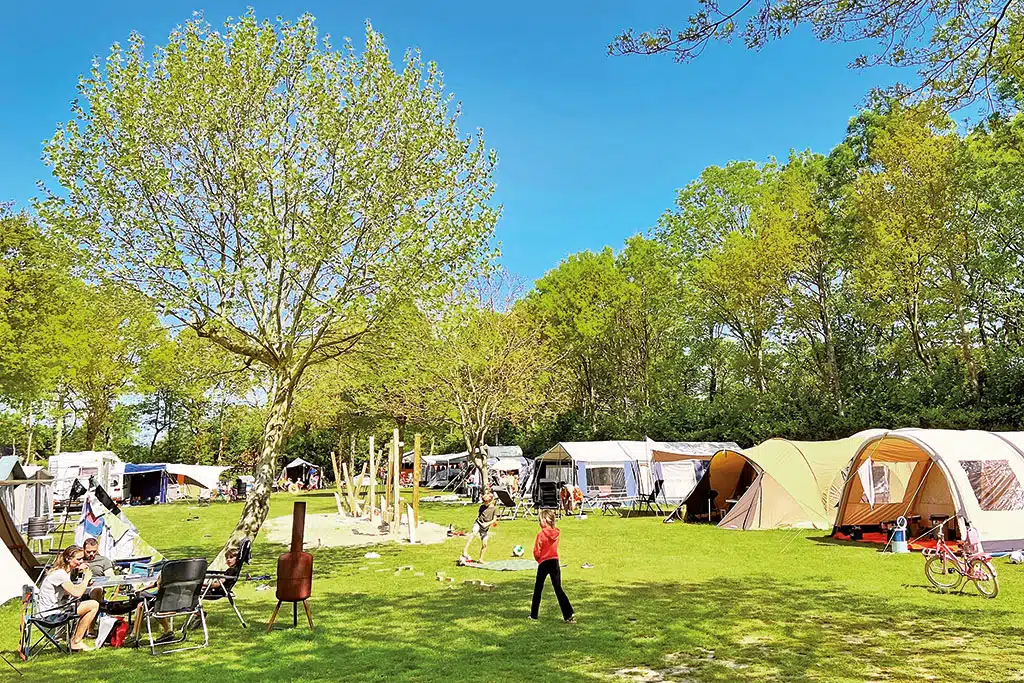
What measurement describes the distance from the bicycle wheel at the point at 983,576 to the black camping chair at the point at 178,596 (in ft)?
32.2

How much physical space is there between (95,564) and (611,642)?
270 inches

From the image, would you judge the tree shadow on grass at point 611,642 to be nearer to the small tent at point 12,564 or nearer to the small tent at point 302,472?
the small tent at point 12,564

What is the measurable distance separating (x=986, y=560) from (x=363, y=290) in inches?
412

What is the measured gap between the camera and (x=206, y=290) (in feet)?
43.1

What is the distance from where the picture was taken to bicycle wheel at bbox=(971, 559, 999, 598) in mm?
10281

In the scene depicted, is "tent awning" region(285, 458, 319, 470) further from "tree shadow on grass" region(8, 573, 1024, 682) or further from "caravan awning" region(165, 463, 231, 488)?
"tree shadow on grass" region(8, 573, 1024, 682)

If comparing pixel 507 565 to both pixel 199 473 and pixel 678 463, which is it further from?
pixel 199 473

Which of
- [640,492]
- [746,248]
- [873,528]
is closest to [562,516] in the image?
[640,492]

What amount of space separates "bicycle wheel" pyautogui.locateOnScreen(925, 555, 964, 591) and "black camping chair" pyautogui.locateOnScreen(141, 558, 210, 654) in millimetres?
9777

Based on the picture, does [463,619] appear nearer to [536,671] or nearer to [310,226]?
[536,671]

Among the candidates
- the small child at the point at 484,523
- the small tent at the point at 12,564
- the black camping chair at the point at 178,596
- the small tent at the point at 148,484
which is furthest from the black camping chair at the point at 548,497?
the small tent at the point at 148,484

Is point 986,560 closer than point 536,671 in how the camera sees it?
No

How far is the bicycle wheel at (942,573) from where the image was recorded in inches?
432

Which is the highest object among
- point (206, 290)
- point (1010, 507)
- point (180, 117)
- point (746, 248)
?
point (746, 248)
